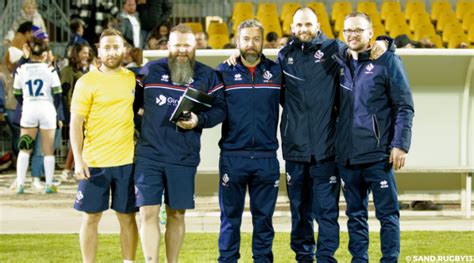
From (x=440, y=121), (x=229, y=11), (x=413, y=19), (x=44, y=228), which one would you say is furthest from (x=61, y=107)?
(x=413, y=19)

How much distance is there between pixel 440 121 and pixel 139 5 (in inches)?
342

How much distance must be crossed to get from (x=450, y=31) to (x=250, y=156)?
13.5m

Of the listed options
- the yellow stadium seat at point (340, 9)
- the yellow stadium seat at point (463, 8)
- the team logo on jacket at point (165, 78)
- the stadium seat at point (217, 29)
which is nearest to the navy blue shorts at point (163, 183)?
the team logo on jacket at point (165, 78)

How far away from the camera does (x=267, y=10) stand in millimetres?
22250

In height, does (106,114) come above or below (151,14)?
below

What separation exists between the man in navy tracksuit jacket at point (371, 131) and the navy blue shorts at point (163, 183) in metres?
1.24

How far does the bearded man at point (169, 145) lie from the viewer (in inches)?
340

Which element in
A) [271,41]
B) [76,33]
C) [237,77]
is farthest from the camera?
[76,33]

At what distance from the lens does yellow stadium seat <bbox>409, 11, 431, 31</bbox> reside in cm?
2209

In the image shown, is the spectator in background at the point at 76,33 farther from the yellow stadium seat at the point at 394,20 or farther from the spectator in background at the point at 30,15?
the yellow stadium seat at the point at 394,20

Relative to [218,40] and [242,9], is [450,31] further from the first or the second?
[218,40]

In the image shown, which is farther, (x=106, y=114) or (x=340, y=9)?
(x=340, y=9)

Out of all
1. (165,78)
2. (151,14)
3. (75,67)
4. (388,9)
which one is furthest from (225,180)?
(388,9)

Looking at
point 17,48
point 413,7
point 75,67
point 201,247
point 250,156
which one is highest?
point 413,7
